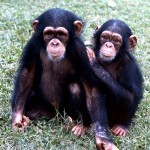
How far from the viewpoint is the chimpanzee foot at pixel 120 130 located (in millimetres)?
4246

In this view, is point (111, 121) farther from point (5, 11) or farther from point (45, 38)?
point (5, 11)

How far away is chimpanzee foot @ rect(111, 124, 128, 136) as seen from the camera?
425 centimetres

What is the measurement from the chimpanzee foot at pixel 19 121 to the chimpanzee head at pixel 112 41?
0.95 metres

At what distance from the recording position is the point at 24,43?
229 inches

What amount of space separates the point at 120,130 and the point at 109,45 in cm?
84

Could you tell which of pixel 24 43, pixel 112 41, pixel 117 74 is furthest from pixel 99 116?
pixel 24 43

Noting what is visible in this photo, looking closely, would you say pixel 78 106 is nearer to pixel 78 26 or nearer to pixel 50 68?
pixel 50 68

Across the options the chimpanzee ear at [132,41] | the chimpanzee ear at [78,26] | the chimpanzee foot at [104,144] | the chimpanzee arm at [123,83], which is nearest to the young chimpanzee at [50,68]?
the chimpanzee ear at [78,26]

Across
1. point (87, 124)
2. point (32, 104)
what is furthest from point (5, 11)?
point (87, 124)

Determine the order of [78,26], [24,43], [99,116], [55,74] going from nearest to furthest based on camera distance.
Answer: [99,116]
[78,26]
[55,74]
[24,43]

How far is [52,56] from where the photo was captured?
4.08 m

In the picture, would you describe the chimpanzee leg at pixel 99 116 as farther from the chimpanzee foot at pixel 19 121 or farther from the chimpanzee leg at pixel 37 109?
the chimpanzee foot at pixel 19 121

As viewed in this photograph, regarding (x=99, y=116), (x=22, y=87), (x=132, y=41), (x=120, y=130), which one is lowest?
(x=120, y=130)

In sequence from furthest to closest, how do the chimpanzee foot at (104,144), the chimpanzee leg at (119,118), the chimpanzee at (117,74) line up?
the chimpanzee leg at (119,118) < the chimpanzee at (117,74) < the chimpanzee foot at (104,144)
